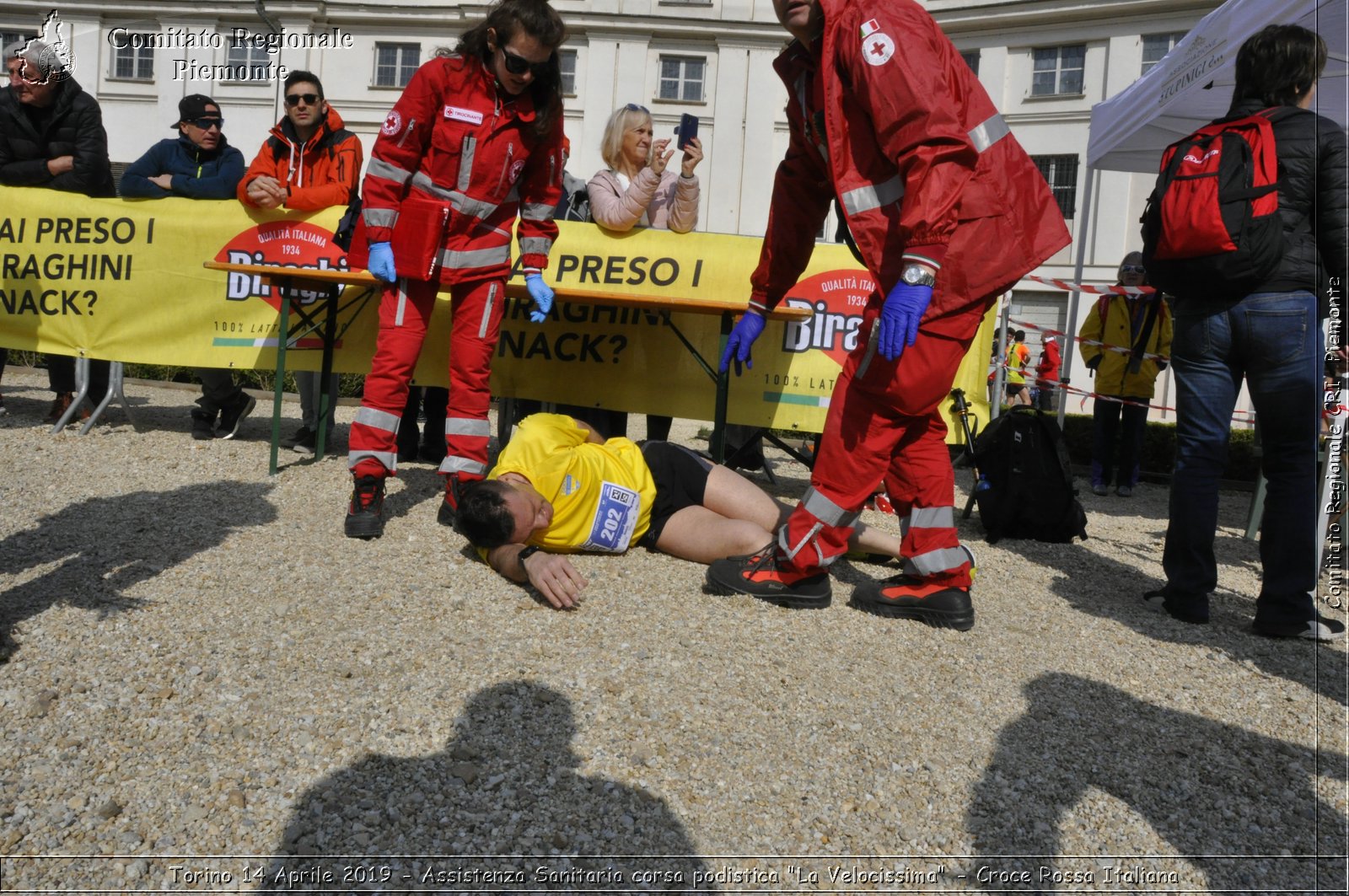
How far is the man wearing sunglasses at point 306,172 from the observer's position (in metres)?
5.84

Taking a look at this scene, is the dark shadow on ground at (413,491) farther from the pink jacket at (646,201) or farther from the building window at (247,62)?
the building window at (247,62)

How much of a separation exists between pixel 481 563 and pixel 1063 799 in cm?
222

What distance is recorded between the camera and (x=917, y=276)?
2.81 metres

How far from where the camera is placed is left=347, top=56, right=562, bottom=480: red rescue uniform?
12.8ft

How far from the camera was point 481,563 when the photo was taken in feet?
12.0

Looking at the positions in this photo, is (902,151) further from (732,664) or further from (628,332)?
(628,332)

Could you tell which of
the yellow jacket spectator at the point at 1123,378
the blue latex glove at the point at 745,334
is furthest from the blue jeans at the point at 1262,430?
the yellow jacket spectator at the point at 1123,378

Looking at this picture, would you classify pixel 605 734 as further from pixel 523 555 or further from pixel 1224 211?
pixel 1224 211

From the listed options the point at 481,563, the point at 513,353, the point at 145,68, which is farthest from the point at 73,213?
the point at 145,68

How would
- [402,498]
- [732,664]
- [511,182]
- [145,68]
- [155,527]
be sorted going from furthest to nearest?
[145,68], [402,498], [511,182], [155,527], [732,664]

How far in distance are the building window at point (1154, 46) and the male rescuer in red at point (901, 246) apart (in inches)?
1007

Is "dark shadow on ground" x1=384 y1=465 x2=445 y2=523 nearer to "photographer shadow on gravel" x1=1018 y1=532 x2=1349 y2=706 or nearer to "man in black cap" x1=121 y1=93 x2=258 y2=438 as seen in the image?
"man in black cap" x1=121 y1=93 x2=258 y2=438

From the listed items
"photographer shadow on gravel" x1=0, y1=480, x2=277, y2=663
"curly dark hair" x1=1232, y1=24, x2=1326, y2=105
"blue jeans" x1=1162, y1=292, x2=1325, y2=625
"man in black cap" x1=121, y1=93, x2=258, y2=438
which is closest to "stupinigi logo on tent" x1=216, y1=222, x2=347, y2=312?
"man in black cap" x1=121, y1=93, x2=258, y2=438

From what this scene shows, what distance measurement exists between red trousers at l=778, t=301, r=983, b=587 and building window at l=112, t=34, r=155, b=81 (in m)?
30.6
